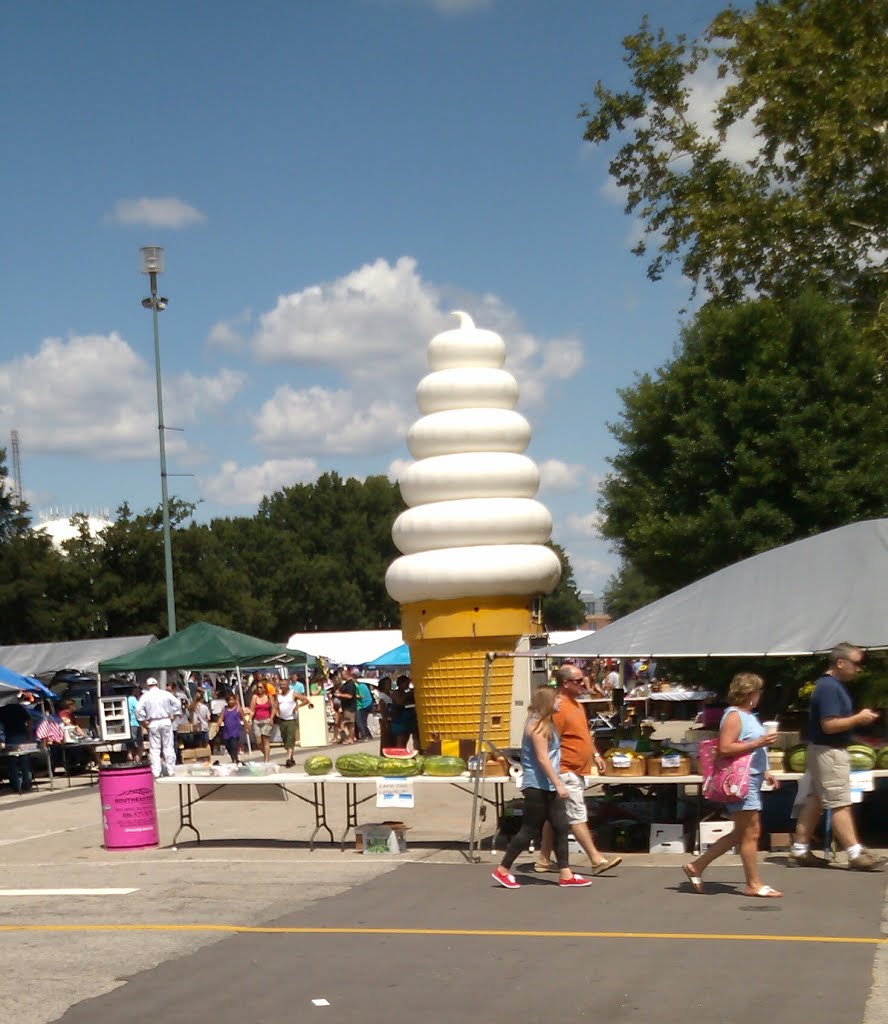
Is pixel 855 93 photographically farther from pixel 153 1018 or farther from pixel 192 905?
pixel 153 1018

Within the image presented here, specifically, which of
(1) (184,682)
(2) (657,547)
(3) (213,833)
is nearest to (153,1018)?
(3) (213,833)

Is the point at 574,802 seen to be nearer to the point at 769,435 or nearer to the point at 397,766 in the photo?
the point at 397,766

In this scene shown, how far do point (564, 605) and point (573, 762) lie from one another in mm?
104032

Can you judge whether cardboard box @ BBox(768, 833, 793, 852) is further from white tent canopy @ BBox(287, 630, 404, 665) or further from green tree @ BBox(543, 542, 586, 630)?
green tree @ BBox(543, 542, 586, 630)

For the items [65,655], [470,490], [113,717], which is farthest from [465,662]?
[65,655]

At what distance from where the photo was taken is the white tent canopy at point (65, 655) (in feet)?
113

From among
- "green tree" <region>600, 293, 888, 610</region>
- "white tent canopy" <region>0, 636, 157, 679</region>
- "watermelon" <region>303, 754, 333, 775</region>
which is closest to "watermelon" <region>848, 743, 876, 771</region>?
"watermelon" <region>303, 754, 333, 775</region>

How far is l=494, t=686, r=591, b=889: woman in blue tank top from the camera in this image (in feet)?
37.8

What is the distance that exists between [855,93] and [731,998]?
22.4 metres

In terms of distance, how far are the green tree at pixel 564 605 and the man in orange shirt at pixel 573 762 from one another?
324 feet

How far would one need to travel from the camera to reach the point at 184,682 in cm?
4266

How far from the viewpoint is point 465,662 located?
79.9 feet

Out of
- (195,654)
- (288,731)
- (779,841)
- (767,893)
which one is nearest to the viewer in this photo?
(767,893)

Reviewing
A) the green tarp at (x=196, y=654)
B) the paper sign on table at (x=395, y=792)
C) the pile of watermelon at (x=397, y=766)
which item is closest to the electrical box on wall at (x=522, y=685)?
the green tarp at (x=196, y=654)
